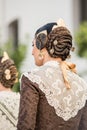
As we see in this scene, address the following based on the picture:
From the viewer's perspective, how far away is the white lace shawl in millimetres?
6781

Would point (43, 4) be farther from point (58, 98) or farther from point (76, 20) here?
point (58, 98)

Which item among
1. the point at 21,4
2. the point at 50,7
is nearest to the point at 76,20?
the point at 50,7

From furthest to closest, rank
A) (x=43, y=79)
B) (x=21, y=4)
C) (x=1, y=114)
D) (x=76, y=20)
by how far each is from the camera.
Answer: (x=21, y=4)
(x=76, y=20)
(x=1, y=114)
(x=43, y=79)

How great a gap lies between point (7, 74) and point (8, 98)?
1.22ft

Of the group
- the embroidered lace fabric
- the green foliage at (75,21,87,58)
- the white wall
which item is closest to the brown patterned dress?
the embroidered lace fabric

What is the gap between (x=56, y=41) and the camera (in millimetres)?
6902

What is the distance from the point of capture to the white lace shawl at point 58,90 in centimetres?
678

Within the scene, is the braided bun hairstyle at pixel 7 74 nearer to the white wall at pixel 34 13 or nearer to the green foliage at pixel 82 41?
the green foliage at pixel 82 41

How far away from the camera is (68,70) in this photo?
700 cm

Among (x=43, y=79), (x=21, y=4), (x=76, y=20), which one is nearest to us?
(x=43, y=79)

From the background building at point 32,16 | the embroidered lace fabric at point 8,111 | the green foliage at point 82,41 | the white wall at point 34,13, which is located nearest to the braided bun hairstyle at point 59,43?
the embroidered lace fabric at point 8,111

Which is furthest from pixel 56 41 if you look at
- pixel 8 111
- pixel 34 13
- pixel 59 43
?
pixel 34 13

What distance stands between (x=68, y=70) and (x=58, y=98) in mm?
290

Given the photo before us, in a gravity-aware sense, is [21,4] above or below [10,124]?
below
